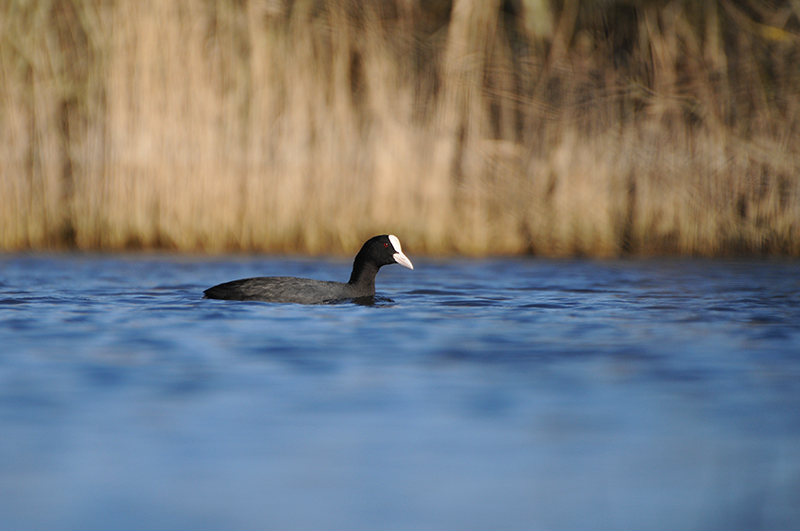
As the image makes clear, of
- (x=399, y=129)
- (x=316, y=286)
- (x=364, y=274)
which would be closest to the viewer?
(x=316, y=286)

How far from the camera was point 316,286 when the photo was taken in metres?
7.29

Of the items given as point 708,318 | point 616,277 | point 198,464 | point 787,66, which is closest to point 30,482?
point 198,464

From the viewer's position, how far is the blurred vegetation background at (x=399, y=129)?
9.77 meters

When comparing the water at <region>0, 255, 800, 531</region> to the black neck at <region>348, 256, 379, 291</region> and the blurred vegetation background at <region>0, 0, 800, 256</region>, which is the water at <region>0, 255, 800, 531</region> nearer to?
the black neck at <region>348, 256, 379, 291</region>

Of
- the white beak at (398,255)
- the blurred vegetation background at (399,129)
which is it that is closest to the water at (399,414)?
the white beak at (398,255)

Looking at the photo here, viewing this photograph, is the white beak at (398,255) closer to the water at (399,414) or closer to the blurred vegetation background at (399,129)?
the water at (399,414)

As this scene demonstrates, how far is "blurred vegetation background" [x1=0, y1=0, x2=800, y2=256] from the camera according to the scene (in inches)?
385

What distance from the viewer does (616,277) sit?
8.75m

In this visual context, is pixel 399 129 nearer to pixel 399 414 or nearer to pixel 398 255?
pixel 398 255

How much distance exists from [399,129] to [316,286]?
9.89 ft

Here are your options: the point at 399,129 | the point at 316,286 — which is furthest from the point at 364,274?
the point at 399,129

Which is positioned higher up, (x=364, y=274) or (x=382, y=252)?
(x=382, y=252)

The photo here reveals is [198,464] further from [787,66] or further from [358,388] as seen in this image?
[787,66]

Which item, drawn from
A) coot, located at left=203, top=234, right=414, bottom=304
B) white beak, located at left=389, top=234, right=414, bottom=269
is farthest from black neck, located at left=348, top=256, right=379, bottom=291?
white beak, located at left=389, top=234, right=414, bottom=269
